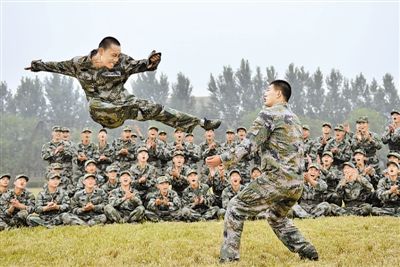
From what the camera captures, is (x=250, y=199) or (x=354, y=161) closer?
(x=250, y=199)

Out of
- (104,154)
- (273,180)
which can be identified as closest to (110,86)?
(273,180)

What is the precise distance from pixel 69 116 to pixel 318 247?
46649mm

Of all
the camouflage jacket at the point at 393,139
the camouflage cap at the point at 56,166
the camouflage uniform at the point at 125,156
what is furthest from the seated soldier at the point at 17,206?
the camouflage jacket at the point at 393,139

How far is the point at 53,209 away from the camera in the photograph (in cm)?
930

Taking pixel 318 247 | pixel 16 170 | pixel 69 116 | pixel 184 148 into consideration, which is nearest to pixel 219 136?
pixel 16 170

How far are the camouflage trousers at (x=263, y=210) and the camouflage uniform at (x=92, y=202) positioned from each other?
4.42 metres

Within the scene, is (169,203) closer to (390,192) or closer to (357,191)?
(357,191)

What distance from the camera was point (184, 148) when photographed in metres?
11.7

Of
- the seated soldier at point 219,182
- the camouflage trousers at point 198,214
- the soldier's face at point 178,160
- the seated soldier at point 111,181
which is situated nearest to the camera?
the camouflage trousers at point 198,214

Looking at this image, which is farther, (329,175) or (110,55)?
(329,175)

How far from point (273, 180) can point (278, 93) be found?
118 centimetres

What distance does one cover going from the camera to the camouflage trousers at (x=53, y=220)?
9070 millimetres

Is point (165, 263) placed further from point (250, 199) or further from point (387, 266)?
point (387, 266)

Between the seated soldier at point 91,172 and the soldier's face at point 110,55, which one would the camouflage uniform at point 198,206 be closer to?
the seated soldier at point 91,172
